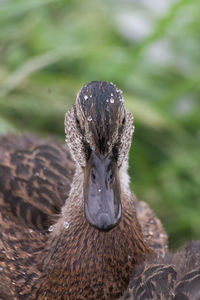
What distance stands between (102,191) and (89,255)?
0.34m

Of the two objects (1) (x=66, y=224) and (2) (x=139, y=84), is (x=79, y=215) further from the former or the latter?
(2) (x=139, y=84)

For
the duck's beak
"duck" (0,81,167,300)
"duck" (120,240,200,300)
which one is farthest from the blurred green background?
the duck's beak

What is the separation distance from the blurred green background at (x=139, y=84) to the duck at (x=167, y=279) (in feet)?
3.57

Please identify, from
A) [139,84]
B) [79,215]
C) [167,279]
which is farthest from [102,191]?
[139,84]

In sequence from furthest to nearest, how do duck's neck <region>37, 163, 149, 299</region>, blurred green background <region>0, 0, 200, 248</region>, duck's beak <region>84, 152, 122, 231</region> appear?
blurred green background <region>0, 0, 200, 248</region>, duck's neck <region>37, 163, 149, 299</region>, duck's beak <region>84, 152, 122, 231</region>

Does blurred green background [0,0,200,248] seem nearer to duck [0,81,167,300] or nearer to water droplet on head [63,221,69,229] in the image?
duck [0,81,167,300]

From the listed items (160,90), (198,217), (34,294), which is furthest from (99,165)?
(160,90)

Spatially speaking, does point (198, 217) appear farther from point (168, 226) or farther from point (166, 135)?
point (166, 135)

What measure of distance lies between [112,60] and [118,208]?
2.00 meters

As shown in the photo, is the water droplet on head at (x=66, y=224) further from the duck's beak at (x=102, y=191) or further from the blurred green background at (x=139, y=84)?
the blurred green background at (x=139, y=84)

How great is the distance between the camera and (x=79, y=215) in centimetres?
270

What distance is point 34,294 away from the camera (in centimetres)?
272

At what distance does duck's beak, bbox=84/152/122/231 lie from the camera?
7.78 ft

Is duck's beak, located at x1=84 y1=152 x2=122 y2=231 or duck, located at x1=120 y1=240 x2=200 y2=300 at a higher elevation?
duck's beak, located at x1=84 y1=152 x2=122 y2=231
